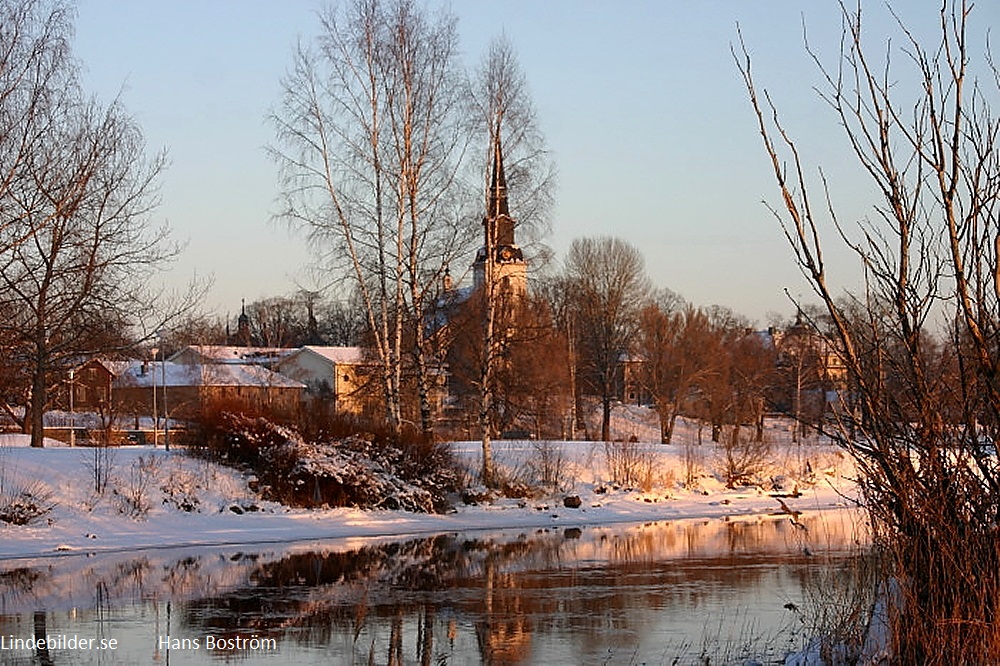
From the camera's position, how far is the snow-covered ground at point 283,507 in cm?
2494

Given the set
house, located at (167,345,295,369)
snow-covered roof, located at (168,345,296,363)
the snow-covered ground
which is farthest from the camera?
snow-covered roof, located at (168,345,296,363)

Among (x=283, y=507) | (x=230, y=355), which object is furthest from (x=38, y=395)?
(x=230, y=355)

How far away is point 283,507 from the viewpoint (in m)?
28.7

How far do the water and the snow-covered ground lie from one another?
2.21 meters

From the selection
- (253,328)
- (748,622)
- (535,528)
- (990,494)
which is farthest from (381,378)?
(253,328)

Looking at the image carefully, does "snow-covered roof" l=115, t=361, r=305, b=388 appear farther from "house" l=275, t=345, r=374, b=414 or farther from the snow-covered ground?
the snow-covered ground

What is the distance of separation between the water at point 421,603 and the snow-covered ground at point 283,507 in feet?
7.25

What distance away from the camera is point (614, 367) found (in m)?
69.9

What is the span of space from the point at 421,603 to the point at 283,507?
13.5 metres

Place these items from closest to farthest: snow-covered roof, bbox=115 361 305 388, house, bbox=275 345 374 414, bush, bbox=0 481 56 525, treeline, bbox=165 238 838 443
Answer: bush, bbox=0 481 56 525
treeline, bbox=165 238 838 443
snow-covered roof, bbox=115 361 305 388
house, bbox=275 345 374 414

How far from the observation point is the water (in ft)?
40.3

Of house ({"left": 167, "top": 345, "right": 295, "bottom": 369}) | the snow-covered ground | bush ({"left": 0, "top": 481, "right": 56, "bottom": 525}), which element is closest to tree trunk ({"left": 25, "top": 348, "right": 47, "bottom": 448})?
the snow-covered ground

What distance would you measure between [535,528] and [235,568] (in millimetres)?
10468

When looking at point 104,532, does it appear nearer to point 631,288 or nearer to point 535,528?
point 535,528
